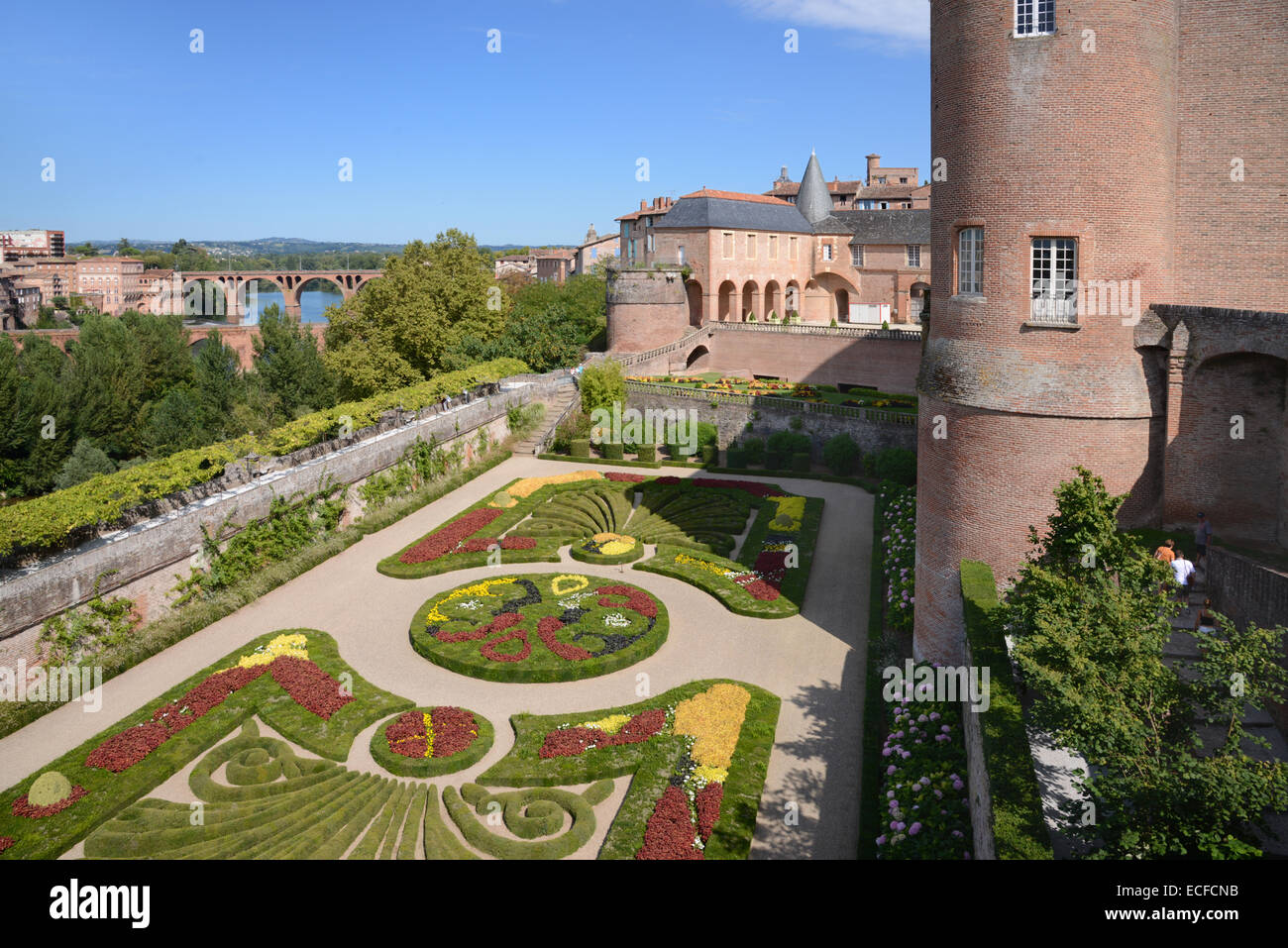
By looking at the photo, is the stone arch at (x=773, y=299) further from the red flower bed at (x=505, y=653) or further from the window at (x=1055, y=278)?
the window at (x=1055, y=278)

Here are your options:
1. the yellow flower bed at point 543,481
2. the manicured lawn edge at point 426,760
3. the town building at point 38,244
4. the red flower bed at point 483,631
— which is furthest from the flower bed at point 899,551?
the town building at point 38,244

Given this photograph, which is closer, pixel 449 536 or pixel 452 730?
pixel 452 730

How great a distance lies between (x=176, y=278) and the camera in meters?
145

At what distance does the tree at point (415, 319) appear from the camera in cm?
5531

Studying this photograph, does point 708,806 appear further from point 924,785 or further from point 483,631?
point 483,631

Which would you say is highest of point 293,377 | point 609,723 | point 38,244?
point 38,244

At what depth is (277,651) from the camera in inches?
931

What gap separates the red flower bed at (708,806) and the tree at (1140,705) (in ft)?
Answer: 20.9

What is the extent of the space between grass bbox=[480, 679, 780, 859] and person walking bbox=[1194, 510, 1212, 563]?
8.97 m

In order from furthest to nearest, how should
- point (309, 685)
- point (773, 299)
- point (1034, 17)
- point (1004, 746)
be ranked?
point (773, 299), point (309, 685), point (1034, 17), point (1004, 746)

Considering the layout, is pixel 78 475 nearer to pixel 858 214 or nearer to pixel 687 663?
pixel 687 663

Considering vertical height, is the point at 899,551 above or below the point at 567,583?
above

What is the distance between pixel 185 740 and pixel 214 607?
704 cm

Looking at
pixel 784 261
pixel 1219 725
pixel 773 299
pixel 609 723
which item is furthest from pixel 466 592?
pixel 784 261
